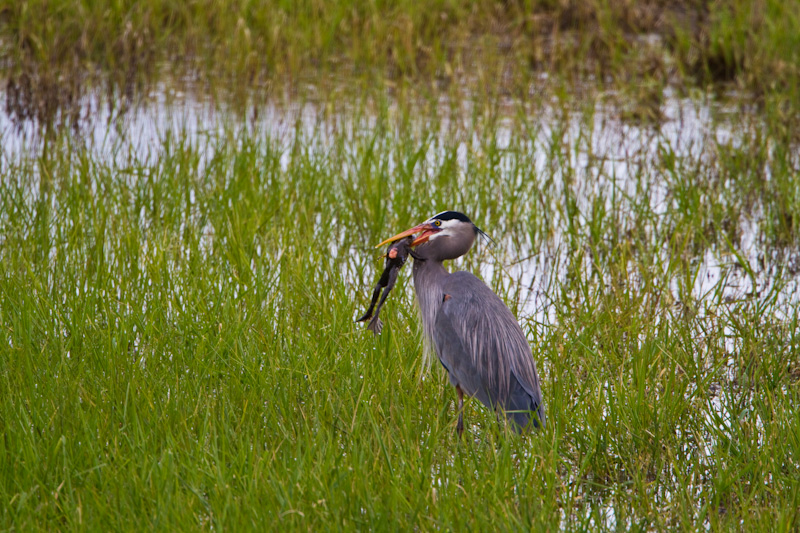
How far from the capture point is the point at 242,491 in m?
2.53

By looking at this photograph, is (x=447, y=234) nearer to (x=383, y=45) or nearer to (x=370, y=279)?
(x=370, y=279)

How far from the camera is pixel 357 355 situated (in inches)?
133

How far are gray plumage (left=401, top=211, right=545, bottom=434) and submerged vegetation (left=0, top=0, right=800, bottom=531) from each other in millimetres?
126

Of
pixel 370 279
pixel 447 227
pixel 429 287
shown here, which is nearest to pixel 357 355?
pixel 429 287

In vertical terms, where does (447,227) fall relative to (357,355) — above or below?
above

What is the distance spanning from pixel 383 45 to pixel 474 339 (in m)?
5.62

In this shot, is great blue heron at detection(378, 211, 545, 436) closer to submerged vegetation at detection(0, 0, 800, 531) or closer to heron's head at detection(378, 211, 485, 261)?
heron's head at detection(378, 211, 485, 261)

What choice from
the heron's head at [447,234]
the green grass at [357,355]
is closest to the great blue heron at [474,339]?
the heron's head at [447,234]

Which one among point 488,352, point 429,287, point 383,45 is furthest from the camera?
point 383,45

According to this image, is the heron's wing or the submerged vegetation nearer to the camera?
the submerged vegetation

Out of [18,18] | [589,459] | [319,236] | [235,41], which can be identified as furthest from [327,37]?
[589,459]

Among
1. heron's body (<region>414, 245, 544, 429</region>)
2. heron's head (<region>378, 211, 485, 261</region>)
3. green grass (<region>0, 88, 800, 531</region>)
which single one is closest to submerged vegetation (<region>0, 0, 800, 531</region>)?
green grass (<region>0, 88, 800, 531</region>)

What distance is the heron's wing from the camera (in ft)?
10.3

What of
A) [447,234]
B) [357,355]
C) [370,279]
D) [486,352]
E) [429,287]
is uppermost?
[447,234]
